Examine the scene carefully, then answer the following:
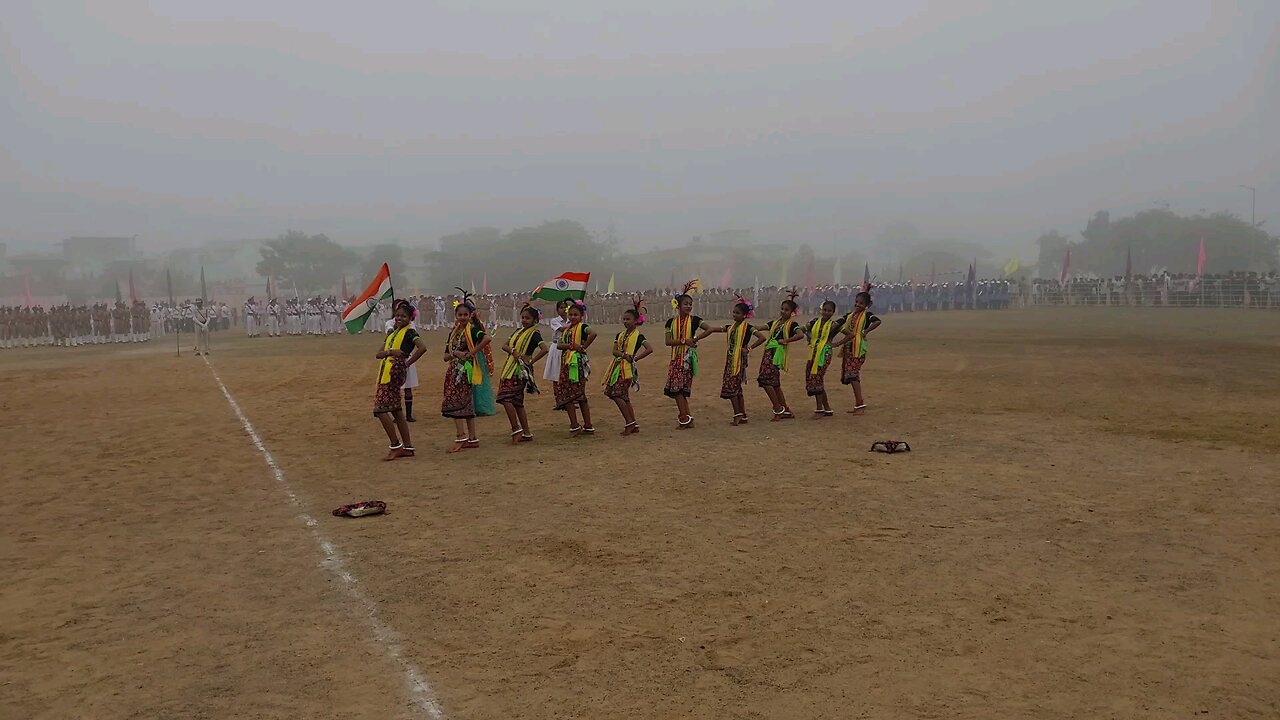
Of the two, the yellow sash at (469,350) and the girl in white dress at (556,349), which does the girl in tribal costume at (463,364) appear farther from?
the girl in white dress at (556,349)

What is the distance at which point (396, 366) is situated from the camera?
1079cm

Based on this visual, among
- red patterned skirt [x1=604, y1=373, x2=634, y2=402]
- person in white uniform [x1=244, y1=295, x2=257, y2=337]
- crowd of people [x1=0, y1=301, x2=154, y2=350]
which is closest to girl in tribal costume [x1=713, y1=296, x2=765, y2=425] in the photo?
red patterned skirt [x1=604, y1=373, x2=634, y2=402]

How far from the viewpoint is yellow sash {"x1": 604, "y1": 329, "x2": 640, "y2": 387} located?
39.5ft

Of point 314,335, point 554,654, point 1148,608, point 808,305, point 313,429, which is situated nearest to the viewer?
point 554,654

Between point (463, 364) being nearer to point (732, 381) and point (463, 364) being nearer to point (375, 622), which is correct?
point (732, 381)

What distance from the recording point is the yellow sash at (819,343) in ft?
42.9

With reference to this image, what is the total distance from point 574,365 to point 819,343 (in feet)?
12.2

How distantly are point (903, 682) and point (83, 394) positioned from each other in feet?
63.0

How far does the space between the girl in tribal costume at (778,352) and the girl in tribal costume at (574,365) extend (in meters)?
2.62

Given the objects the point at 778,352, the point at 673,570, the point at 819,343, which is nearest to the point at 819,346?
the point at 819,343

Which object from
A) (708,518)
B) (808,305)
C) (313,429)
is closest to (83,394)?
(313,429)

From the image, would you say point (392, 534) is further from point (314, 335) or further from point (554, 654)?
point (314, 335)

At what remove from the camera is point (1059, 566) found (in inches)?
246

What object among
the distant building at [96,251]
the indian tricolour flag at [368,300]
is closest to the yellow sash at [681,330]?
the indian tricolour flag at [368,300]
